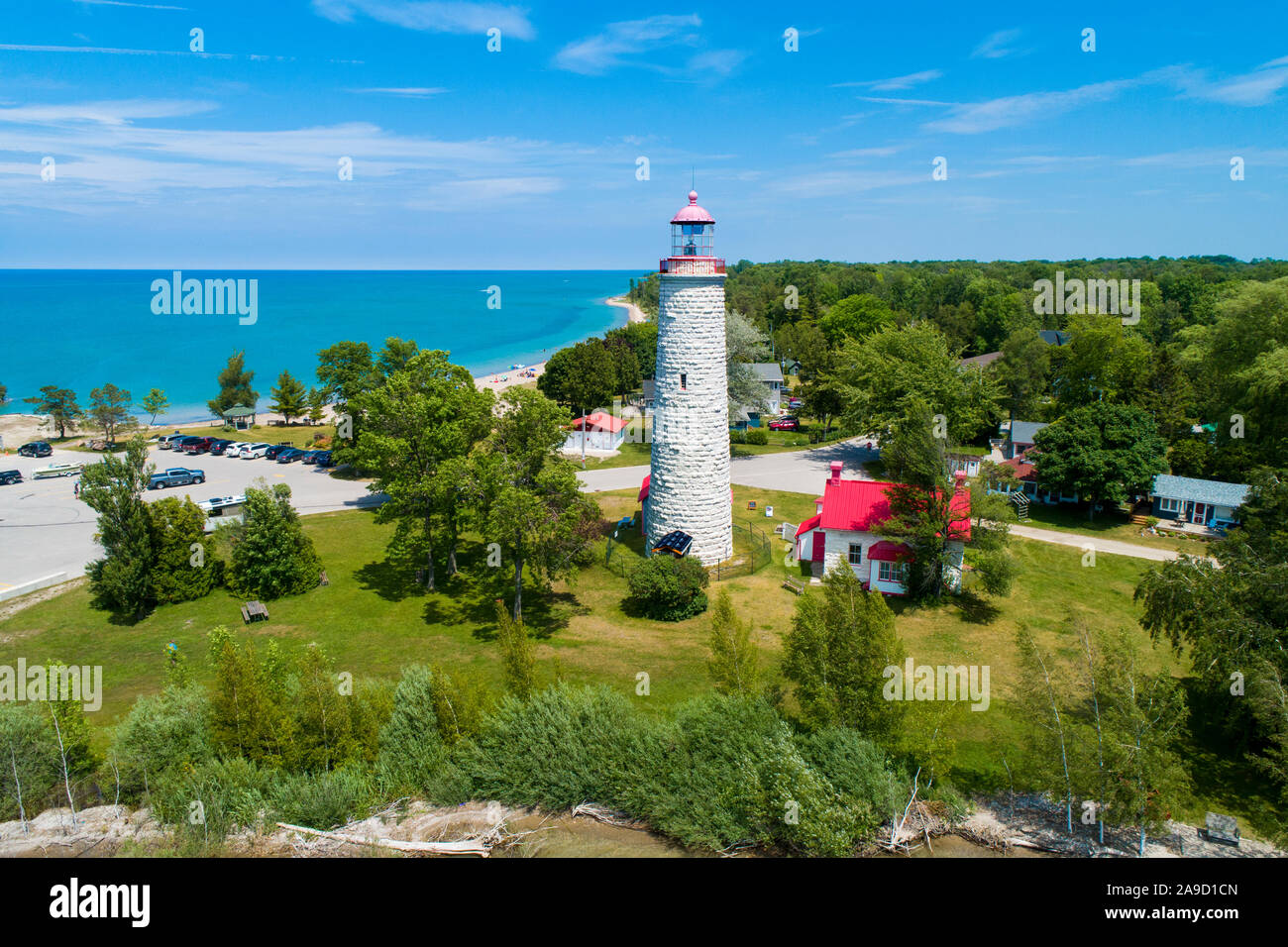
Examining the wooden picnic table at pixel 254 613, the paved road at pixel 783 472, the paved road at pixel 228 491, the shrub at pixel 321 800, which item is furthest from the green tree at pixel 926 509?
the wooden picnic table at pixel 254 613

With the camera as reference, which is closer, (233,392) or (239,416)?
(239,416)

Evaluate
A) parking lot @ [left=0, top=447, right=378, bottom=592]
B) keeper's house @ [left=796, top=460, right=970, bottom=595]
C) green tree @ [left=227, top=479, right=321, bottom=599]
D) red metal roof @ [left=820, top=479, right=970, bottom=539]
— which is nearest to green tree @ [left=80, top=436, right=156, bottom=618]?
green tree @ [left=227, top=479, right=321, bottom=599]

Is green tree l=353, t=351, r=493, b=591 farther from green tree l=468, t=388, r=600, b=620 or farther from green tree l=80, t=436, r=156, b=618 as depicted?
green tree l=80, t=436, r=156, b=618

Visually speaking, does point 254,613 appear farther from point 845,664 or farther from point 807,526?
point 807,526

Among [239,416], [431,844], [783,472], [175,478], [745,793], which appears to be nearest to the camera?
[431,844]

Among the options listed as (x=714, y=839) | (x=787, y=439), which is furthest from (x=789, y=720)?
(x=787, y=439)

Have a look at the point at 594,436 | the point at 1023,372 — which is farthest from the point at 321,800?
the point at 1023,372
